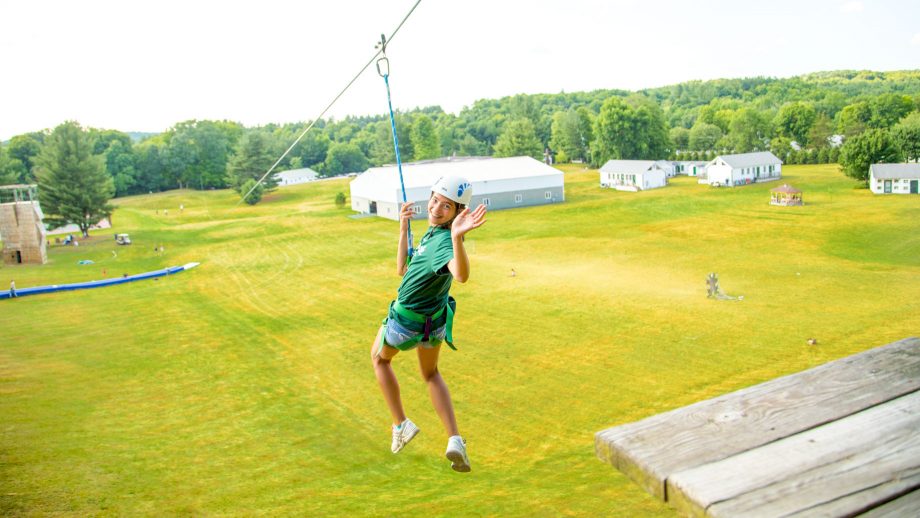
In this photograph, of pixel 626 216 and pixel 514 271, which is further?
pixel 626 216

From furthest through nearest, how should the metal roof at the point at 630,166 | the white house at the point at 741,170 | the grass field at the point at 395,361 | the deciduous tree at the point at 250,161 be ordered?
the deciduous tree at the point at 250,161 < the metal roof at the point at 630,166 < the white house at the point at 741,170 < the grass field at the point at 395,361

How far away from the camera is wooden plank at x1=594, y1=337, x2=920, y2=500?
1.93 m

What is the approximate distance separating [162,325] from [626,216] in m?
35.4

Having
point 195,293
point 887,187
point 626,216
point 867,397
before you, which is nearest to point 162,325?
point 195,293

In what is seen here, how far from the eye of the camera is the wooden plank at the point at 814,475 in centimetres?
170

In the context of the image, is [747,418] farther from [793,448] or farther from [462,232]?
[462,232]

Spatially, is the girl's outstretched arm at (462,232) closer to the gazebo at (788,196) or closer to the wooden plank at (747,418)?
the wooden plank at (747,418)

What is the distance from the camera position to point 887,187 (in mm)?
55438

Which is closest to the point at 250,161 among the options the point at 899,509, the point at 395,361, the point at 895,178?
the point at 395,361

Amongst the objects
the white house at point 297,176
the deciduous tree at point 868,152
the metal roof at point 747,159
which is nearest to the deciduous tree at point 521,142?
the metal roof at point 747,159

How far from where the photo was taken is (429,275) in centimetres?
514

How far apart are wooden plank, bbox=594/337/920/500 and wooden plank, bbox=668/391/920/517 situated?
42mm

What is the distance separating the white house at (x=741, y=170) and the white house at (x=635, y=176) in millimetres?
5063

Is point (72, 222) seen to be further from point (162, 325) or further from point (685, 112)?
point (685, 112)
